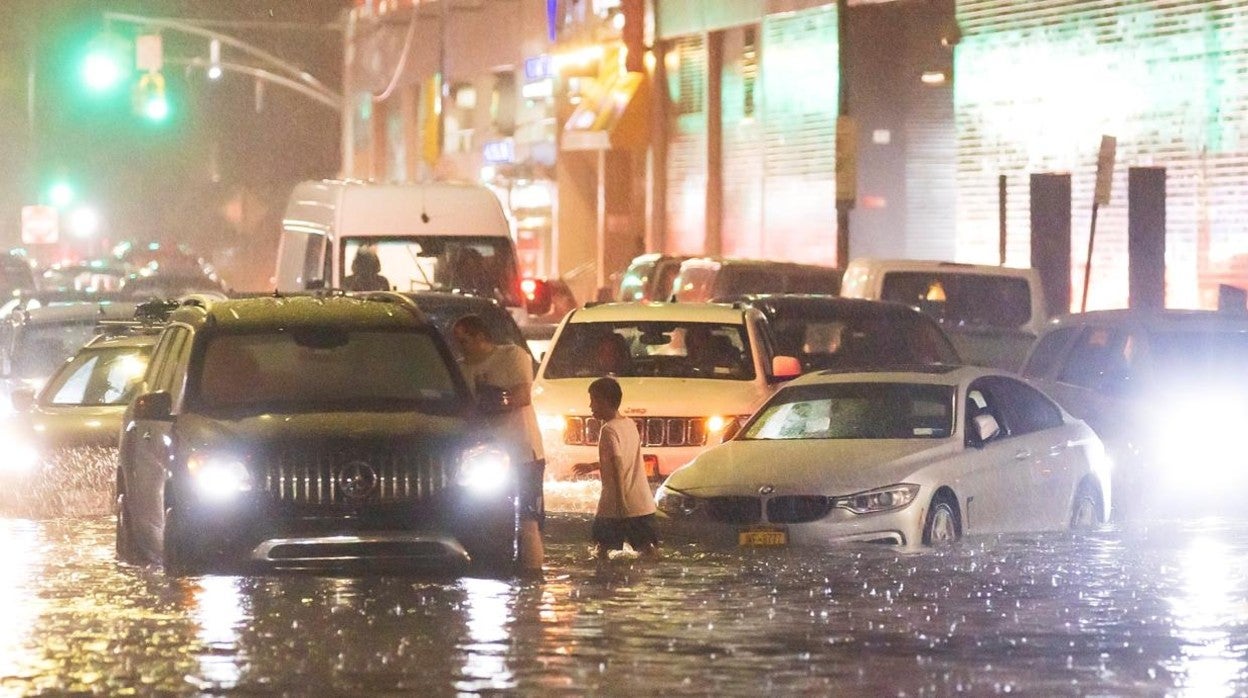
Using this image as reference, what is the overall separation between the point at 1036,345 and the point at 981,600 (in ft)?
28.6

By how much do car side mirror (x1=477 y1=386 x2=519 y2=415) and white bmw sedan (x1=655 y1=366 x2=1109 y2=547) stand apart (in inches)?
86.2

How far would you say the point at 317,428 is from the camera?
1346cm

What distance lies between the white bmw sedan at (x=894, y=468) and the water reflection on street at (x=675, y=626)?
24cm

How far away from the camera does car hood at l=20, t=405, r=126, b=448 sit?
19.0m

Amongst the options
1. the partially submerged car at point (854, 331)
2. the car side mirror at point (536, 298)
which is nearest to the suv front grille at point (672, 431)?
the partially submerged car at point (854, 331)

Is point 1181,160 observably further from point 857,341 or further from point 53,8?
point 53,8

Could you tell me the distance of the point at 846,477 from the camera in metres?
15.6

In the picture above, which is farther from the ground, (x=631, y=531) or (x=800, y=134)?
(x=800, y=134)

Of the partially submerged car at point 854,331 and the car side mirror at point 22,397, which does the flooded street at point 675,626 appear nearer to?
the car side mirror at point 22,397

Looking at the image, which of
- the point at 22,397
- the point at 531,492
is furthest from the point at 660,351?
the point at 531,492

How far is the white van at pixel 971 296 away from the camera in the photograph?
26922mm

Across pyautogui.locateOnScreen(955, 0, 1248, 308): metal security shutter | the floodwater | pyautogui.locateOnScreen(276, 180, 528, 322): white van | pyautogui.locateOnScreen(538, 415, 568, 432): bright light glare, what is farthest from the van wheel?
pyautogui.locateOnScreen(955, 0, 1248, 308): metal security shutter

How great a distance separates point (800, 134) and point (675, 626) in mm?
35371

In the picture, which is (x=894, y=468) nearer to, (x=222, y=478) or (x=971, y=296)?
(x=222, y=478)
